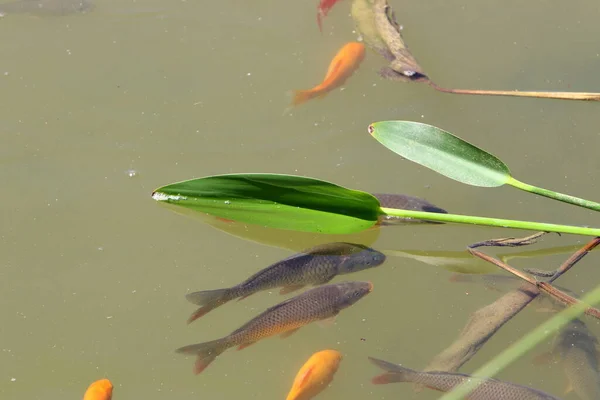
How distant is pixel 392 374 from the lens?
3.03m

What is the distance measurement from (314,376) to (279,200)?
0.81m

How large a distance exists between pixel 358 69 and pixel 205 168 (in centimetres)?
112

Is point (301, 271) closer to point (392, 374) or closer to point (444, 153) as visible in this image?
point (392, 374)

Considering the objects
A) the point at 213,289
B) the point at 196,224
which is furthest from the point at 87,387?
the point at 196,224

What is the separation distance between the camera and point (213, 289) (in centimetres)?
329

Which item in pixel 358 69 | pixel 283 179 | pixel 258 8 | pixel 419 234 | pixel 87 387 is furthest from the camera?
pixel 258 8

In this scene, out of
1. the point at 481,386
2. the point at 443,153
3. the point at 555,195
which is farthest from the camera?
the point at 481,386

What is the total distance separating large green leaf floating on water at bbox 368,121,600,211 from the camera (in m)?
2.71

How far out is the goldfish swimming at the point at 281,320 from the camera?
2998 mm

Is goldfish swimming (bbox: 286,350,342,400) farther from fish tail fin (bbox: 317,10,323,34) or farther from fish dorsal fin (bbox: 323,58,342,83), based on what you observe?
fish tail fin (bbox: 317,10,323,34)

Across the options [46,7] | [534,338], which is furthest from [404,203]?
[46,7]

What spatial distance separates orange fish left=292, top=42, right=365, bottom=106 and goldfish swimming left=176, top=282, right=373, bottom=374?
1290mm

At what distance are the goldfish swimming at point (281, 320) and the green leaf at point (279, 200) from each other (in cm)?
45

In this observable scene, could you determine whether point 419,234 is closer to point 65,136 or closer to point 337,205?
point 337,205
